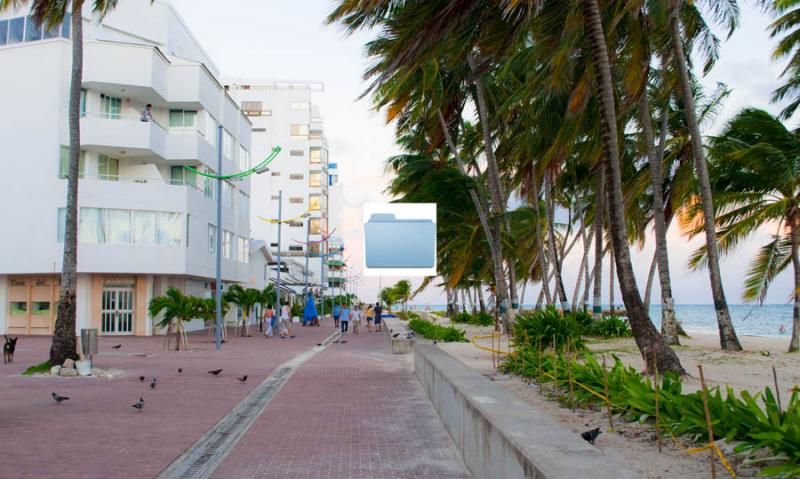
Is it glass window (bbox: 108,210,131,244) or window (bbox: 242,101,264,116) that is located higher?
window (bbox: 242,101,264,116)

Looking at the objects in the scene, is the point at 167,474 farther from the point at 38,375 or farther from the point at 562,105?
the point at 562,105

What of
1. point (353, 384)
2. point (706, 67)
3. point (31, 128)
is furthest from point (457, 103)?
point (31, 128)

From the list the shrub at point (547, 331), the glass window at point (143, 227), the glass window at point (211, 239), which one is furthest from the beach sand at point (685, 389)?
the glass window at point (211, 239)

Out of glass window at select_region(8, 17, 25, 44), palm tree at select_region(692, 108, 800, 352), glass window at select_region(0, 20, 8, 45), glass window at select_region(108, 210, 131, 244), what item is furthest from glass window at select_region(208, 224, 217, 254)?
palm tree at select_region(692, 108, 800, 352)

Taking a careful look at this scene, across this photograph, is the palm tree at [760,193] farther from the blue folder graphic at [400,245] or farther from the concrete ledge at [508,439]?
the concrete ledge at [508,439]

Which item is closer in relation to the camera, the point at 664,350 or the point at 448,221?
the point at 664,350

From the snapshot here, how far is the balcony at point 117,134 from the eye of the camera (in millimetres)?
36406

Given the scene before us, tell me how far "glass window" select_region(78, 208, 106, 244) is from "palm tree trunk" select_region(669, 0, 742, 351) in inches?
1096

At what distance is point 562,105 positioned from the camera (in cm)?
2223

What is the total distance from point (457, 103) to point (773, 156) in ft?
41.5

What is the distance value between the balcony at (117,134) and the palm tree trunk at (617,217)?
2966cm

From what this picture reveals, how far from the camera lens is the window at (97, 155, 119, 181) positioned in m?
37.9

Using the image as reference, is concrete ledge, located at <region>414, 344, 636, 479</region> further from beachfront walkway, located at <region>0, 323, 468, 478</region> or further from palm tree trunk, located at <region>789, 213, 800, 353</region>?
palm tree trunk, located at <region>789, 213, 800, 353</region>

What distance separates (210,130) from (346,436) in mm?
36379
